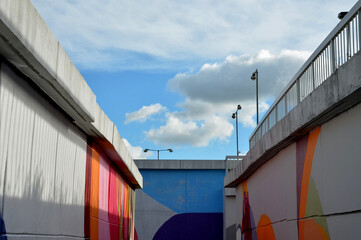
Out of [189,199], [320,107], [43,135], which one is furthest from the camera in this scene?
[189,199]

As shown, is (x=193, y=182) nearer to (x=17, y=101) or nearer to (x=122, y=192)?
(x=122, y=192)

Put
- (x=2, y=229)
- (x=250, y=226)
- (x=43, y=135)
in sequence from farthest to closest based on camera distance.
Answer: (x=250, y=226), (x=43, y=135), (x=2, y=229)

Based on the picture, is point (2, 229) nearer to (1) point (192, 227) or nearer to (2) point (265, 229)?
(2) point (265, 229)

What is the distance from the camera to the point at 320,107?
10.2 m

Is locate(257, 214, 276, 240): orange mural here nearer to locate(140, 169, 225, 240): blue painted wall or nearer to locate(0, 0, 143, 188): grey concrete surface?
locate(0, 0, 143, 188): grey concrete surface

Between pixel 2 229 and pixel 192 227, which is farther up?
pixel 2 229

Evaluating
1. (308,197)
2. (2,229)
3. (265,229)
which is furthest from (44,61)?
(265,229)

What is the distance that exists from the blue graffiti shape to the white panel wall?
77.8ft

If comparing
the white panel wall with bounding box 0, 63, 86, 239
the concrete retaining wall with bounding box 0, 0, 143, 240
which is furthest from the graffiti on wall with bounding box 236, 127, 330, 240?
the white panel wall with bounding box 0, 63, 86, 239

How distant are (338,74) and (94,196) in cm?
811

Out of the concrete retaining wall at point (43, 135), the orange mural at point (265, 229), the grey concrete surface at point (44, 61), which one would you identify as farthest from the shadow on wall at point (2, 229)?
the orange mural at point (265, 229)

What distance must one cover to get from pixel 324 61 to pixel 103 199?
335 inches

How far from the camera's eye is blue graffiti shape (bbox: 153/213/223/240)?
3500cm

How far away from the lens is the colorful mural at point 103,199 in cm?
1368
